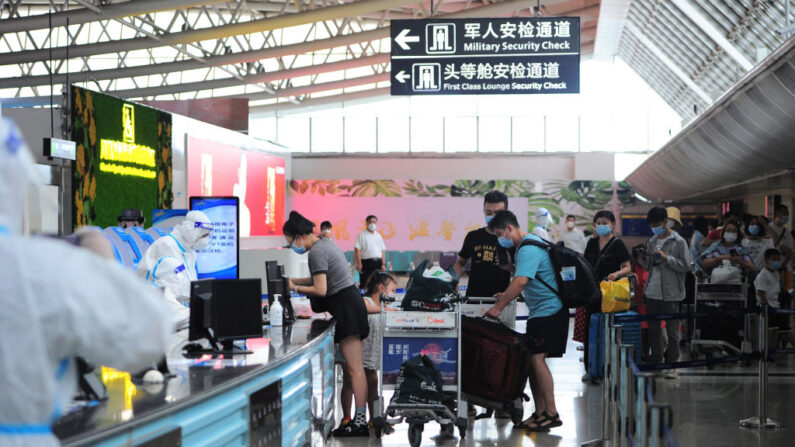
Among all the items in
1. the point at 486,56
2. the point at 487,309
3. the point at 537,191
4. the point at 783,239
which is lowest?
the point at 487,309

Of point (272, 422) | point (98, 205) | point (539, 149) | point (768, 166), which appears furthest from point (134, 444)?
point (539, 149)

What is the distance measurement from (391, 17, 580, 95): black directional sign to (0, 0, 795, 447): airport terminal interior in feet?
0.08

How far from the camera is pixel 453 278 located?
22.2 feet

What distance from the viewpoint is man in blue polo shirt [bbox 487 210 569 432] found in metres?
6.68

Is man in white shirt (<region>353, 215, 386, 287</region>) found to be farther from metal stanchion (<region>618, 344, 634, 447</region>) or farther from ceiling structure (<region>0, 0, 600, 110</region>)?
metal stanchion (<region>618, 344, 634, 447</region>)

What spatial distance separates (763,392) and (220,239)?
5117mm

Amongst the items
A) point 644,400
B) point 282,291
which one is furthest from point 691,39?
point 644,400

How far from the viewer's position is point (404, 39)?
10453 millimetres

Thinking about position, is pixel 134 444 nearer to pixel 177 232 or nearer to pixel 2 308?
pixel 2 308

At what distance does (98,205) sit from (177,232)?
4342 millimetres

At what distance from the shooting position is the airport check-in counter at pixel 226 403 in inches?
117

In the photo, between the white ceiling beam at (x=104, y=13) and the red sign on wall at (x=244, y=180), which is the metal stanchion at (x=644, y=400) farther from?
the white ceiling beam at (x=104, y=13)

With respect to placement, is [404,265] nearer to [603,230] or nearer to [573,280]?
[603,230]

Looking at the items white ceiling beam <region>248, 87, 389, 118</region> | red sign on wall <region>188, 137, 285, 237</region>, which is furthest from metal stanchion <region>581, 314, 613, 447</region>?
white ceiling beam <region>248, 87, 389, 118</region>
